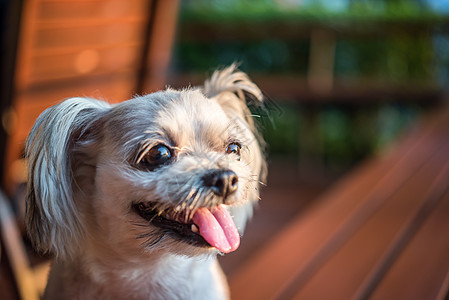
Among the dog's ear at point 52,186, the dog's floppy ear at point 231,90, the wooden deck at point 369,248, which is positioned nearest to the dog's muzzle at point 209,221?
the dog's ear at point 52,186

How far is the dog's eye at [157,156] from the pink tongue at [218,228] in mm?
92

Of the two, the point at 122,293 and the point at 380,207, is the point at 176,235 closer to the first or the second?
the point at 122,293

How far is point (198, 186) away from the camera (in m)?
0.66

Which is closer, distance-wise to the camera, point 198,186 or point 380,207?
point 198,186

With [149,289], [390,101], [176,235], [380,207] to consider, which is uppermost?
[176,235]

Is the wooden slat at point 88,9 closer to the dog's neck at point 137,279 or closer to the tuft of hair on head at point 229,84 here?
the tuft of hair on head at point 229,84

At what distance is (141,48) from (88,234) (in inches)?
50.4

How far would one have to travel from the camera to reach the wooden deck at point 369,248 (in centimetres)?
98

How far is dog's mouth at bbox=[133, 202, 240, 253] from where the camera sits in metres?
0.65

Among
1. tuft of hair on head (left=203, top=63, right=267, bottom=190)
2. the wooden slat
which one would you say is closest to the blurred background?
the wooden slat

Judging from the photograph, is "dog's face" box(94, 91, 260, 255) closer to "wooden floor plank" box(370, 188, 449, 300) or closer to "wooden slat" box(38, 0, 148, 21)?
"wooden floor plank" box(370, 188, 449, 300)

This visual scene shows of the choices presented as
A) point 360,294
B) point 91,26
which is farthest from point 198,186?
point 91,26

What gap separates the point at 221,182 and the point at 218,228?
58 millimetres

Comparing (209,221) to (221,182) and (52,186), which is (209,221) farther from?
(52,186)
